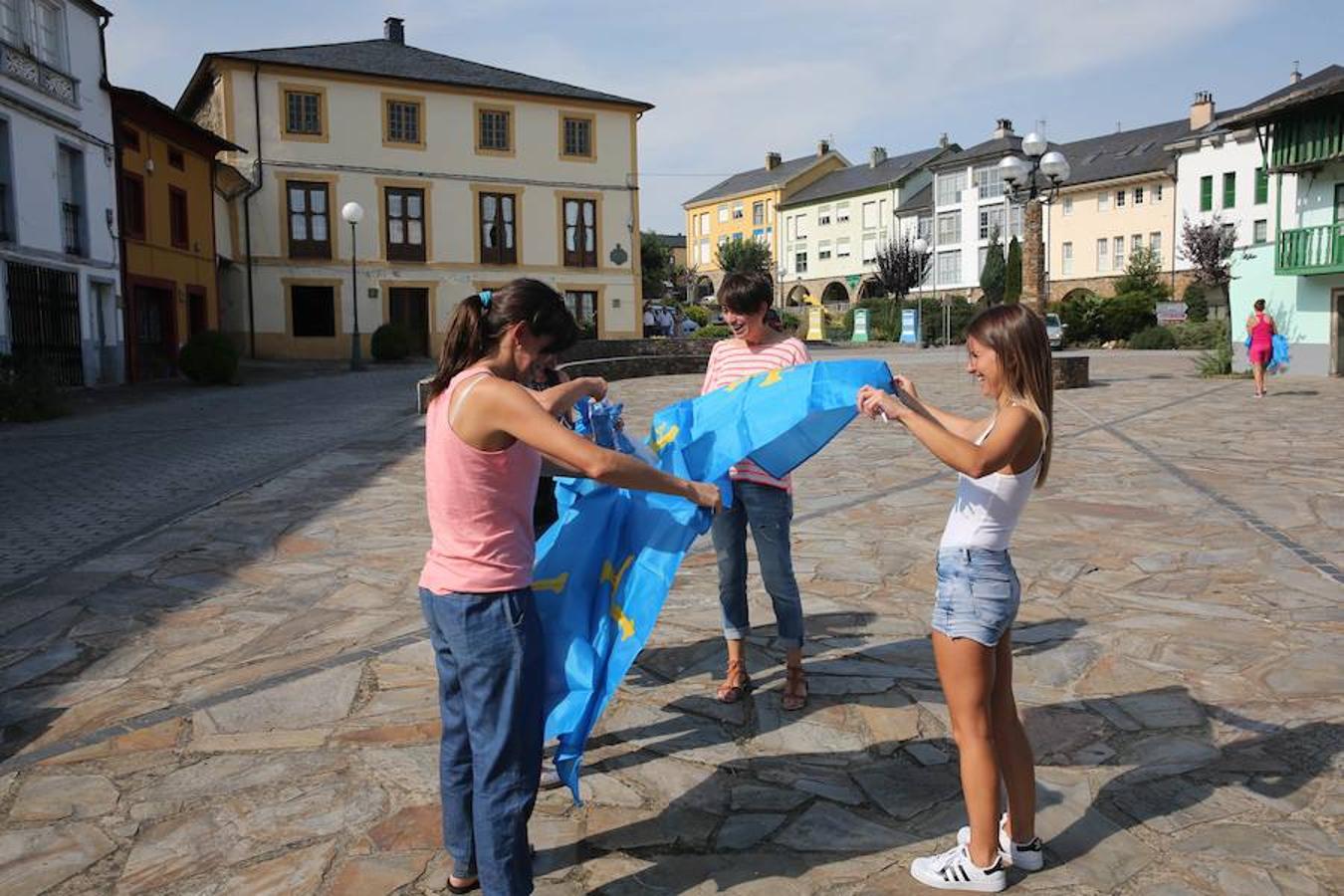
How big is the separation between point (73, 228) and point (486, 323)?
2460 centimetres

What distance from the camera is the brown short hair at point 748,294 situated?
4.36 meters

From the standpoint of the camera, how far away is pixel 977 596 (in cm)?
305

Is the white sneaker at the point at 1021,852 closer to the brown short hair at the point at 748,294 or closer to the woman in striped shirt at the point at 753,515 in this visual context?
the woman in striped shirt at the point at 753,515

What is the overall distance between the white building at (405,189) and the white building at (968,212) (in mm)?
30519

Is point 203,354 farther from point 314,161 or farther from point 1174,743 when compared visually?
point 1174,743

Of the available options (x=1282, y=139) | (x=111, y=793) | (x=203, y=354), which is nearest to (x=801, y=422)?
(x=111, y=793)

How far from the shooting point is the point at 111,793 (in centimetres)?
385

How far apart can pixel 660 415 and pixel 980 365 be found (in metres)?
1.35

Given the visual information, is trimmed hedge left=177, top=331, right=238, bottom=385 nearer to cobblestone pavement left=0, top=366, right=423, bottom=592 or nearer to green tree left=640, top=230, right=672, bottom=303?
cobblestone pavement left=0, top=366, right=423, bottom=592

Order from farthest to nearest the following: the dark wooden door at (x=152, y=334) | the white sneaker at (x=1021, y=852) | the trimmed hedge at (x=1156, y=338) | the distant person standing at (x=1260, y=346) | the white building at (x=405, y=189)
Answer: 1. the trimmed hedge at (x=1156, y=338)
2. the white building at (x=405, y=189)
3. the dark wooden door at (x=152, y=334)
4. the distant person standing at (x=1260, y=346)
5. the white sneaker at (x=1021, y=852)

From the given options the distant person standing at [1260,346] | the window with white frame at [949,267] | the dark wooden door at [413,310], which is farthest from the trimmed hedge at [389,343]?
the window with white frame at [949,267]

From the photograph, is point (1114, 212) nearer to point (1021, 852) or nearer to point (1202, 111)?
point (1202, 111)

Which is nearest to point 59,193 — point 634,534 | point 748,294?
point 748,294

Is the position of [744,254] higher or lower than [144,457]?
higher
